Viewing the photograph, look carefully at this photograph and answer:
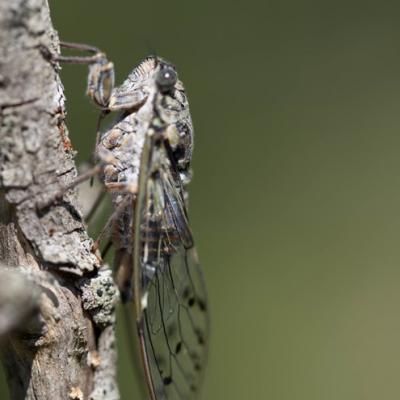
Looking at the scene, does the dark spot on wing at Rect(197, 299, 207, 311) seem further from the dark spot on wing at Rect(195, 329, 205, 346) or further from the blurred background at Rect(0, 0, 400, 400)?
the blurred background at Rect(0, 0, 400, 400)

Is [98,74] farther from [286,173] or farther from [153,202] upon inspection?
[286,173]

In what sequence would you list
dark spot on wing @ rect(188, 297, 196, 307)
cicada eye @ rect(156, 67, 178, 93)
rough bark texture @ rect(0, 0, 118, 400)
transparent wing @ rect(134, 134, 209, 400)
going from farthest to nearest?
dark spot on wing @ rect(188, 297, 196, 307)
cicada eye @ rect(156, 67, 178, 93)
transparent wing @ rect(134, 134, 209, 400)
rough bark texture @ rect(0, 0, 118, 400)

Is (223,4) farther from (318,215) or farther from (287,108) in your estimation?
(318,215)

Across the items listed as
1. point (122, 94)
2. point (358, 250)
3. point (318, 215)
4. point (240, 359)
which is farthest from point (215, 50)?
point (122, 94)

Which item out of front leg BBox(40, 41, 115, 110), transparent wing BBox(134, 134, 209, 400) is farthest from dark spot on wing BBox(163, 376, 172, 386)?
front leg BBox(40, 41, 115, 110)

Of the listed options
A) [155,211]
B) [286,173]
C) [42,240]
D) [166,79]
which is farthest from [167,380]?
[286,173]

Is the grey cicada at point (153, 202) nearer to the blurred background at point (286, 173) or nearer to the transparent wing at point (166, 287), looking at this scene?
the transparent wing at point (166, 287)

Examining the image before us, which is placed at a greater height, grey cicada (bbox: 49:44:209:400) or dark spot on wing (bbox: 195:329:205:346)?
grey cicada (bbox: 49:44:209:400)
